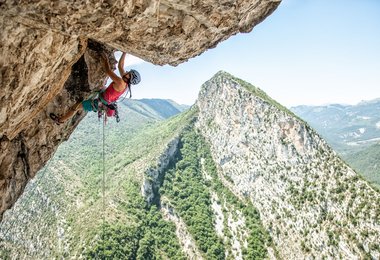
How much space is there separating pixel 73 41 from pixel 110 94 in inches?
137

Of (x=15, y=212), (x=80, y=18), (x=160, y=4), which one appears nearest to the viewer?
(x=80, y=18)

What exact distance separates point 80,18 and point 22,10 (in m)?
1.14

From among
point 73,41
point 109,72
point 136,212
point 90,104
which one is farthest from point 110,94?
point 136,212

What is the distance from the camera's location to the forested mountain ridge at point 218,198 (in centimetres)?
6072

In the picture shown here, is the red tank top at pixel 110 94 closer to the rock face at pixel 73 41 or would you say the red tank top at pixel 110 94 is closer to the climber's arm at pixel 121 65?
the climber's arm at pixel 121 65

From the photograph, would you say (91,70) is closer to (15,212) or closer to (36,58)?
(36,58)

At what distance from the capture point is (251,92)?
92.8 meters

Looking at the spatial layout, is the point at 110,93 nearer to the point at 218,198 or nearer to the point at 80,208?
the point at 80,208

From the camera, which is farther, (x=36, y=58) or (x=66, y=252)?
(x=66, y=252)

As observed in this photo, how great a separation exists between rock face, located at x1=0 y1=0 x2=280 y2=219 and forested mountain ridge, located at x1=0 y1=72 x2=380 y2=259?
177 feet

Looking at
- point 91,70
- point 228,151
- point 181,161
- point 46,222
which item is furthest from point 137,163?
point 91,70

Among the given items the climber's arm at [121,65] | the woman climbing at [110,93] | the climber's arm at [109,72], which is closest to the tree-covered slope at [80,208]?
the woman climbing at [110,93]

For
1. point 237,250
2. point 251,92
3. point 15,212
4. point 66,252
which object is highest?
point 251,92

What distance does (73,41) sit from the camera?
7.68 m
